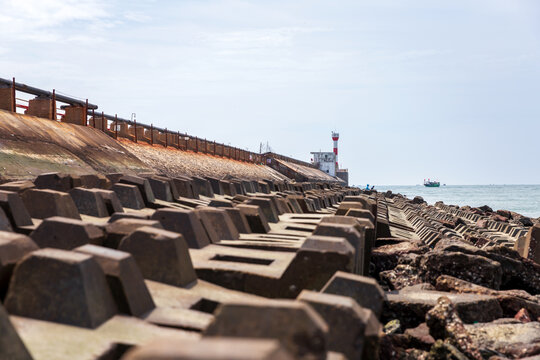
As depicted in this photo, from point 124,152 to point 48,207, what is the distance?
9.90m

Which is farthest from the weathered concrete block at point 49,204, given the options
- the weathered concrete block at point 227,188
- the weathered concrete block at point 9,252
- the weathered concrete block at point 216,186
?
the weathered concrete block at point 227,188

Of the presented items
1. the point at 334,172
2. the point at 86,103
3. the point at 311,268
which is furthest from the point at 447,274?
the point at 334,172

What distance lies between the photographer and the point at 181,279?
11.2 feet

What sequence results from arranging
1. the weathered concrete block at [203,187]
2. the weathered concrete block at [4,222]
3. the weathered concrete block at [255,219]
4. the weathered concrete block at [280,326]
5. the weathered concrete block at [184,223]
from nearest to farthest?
the weathered concrete block at [280,326], the weathered concrete block at [4,222], the weathered concrete block at [184,223], the weathered concrete block at [255,219], the weathered concrete block at [203,187]

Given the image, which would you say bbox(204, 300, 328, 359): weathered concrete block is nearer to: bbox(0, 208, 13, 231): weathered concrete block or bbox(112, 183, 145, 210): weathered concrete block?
bbox(0, 208, 13, 231): weathered concrete block

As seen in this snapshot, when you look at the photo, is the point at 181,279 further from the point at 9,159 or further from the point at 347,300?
the point at 9,159

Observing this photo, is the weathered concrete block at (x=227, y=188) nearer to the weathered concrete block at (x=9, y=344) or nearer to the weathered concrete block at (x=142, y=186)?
the weathered concrete block at (x=142, y=186)

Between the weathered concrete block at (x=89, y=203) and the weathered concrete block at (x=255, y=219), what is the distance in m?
1.70

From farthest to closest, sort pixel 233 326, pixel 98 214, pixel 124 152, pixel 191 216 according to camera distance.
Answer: pixel 124 152
pixel 98 214
pixel 191 216
pixel 233 326

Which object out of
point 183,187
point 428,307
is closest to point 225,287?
point 428,307

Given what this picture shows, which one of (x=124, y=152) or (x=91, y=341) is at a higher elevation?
(x=124, y=152)

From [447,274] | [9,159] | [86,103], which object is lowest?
[447,274]

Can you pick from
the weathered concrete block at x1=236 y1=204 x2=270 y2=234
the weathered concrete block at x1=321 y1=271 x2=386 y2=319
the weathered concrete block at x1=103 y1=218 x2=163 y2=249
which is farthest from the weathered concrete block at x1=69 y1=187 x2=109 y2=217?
the weathered concrete block at x1=321 y1=271 x2=386 y2=319

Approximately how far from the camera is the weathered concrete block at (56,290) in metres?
2.36
